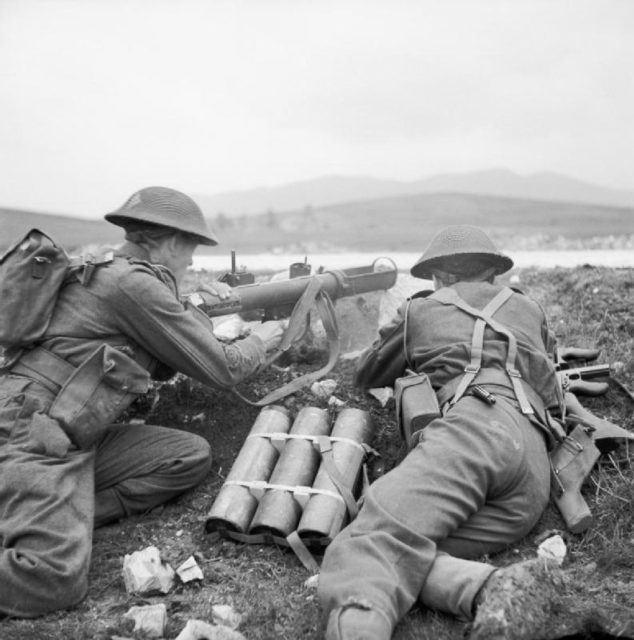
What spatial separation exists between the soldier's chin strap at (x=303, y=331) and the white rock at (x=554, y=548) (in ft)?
7.34

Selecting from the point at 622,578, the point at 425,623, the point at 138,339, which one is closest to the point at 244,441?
the point at 138,339

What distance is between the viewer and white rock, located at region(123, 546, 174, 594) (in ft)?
12.2

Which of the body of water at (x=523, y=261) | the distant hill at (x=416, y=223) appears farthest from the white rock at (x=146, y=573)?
the distant hill at (x=416, y=223)

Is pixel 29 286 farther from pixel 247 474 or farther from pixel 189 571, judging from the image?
pixel 189 571

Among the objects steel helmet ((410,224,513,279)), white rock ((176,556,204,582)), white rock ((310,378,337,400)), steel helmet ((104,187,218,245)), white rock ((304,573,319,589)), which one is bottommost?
white rock ((176,556,204,582))

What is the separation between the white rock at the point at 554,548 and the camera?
3768 mm

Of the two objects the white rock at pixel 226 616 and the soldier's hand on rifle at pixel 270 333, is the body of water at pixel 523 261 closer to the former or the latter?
the soldier's hand on rifle at pixel 270 333

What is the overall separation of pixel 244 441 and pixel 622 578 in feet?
8.68

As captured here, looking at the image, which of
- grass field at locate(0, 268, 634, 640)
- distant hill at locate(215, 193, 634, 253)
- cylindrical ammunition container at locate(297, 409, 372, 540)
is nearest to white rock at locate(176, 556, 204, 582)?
grass field at locate(0, 268, 634, 640)

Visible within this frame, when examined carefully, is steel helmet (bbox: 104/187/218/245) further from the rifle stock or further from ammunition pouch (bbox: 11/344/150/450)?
ammunition pouch (bbox: 11/344/150/450)

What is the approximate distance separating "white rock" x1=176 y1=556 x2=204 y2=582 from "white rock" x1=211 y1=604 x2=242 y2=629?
332 millimetres

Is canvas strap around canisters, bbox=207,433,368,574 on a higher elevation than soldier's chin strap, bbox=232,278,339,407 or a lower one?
lower

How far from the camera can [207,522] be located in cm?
429

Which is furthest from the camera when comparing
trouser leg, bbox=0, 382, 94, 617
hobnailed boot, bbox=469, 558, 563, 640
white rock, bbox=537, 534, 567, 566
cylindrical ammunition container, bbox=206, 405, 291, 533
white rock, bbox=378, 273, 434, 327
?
white rock, bbox=378, 273, 434, 327
